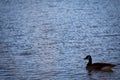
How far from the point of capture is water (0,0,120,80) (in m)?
15.6

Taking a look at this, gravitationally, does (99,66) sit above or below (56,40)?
below

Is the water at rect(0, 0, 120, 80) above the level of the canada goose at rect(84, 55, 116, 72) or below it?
above

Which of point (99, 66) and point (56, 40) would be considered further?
point (56, 40)

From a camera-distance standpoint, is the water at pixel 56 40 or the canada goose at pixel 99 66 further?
the water at pixel 56 40

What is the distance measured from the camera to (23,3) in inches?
1271

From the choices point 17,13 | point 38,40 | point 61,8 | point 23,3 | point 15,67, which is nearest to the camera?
point 15,67

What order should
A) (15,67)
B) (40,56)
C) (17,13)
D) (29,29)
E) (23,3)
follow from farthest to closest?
(23,3) < (17,13) < (29,29) < (40,56) < (15,67)

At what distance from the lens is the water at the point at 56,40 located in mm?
15633

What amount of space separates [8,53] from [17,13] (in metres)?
9.65

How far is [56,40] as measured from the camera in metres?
20.1

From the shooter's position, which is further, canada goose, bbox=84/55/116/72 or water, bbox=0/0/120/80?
water, bbox=0/0/120/80

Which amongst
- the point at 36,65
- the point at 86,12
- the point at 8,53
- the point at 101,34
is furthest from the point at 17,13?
the point at 36,65

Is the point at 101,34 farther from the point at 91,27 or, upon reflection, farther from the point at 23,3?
the point at 23,3

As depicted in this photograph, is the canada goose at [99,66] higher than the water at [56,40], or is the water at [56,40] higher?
the water at [56,40]
